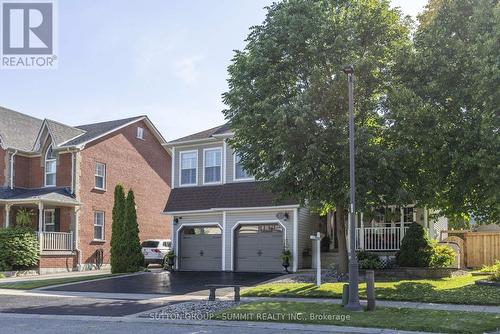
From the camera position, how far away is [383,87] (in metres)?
19.0

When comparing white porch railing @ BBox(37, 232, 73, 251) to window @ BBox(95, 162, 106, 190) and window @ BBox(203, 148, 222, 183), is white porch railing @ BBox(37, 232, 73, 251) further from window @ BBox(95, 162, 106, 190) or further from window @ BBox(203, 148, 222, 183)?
window @ BBox(203, 148, 222, 183)

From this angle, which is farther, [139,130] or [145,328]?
[139,130]

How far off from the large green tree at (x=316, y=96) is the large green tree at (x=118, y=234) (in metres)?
10.4

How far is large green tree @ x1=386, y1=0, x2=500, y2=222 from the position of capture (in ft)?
51.2

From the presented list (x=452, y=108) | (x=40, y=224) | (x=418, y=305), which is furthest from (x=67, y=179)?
(x=418, y=305)

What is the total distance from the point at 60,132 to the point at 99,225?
609 centimetres

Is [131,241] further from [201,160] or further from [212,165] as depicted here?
[212,165]

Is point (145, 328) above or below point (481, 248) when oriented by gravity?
below

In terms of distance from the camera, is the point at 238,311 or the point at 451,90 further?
the point at 451,90

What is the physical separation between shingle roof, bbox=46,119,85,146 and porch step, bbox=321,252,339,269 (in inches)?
673

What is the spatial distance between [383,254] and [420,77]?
948 cm

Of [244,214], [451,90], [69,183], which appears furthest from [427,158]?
[69,183]

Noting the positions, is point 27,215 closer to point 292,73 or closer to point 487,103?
point 292,73

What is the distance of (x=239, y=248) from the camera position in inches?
1090
